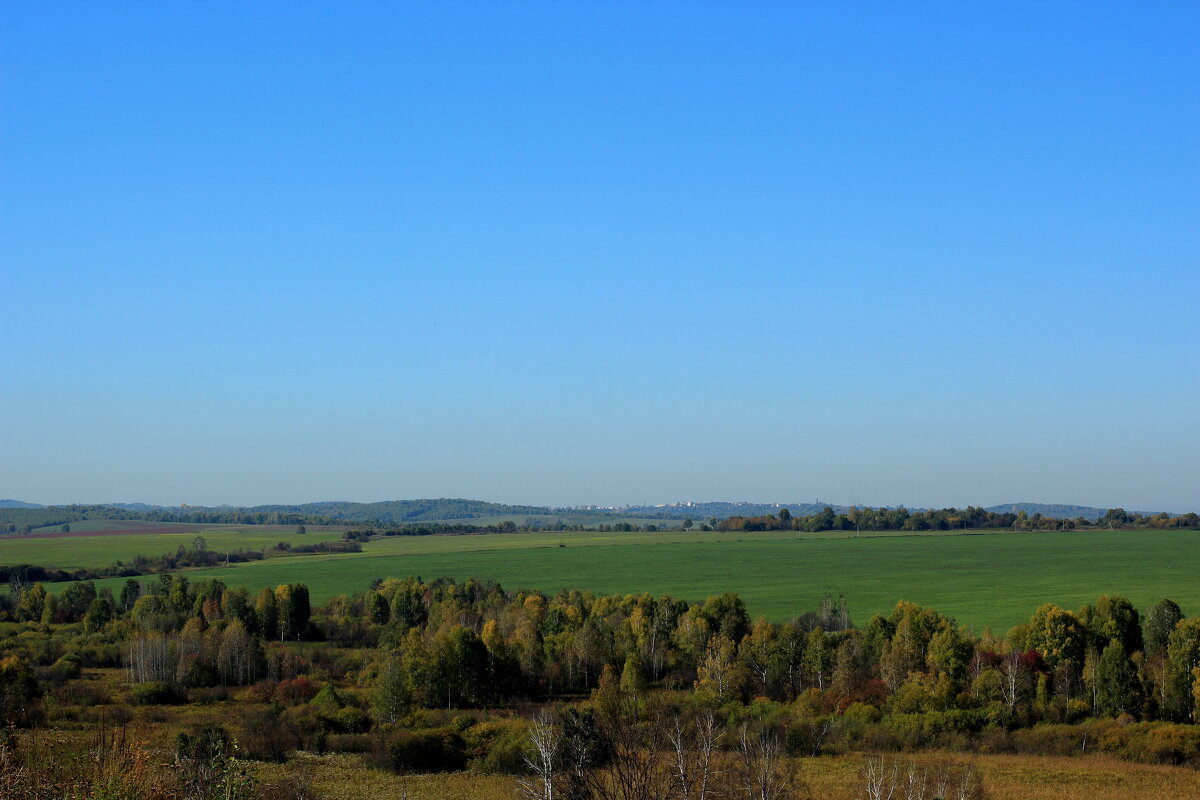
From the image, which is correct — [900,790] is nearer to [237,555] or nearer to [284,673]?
[284,673]

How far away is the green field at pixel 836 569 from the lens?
352ft

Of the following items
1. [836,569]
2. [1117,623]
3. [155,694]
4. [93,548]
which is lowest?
[155,694]

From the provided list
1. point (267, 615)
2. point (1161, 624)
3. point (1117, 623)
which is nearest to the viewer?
point (1117, 623)

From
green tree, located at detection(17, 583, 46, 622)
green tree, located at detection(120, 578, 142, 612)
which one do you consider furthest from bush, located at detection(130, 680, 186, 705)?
green tree, located at detection(120, 578, 142, 612)

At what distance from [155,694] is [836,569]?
317ft

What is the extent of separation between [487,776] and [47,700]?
28116mm

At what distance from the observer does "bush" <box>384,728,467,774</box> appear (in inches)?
1929

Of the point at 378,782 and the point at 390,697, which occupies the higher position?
the point at 390,697

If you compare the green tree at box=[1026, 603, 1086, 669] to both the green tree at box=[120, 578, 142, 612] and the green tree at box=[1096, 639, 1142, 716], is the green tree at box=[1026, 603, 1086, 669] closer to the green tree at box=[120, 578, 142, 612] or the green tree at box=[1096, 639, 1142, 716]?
the green tree at box=[1096, 639, 1142, 716]

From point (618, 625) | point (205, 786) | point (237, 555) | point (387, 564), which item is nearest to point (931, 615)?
point (618, 625)

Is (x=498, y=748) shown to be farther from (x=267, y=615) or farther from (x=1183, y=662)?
(x=267, y=615)

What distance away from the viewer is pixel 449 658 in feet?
212

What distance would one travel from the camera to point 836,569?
141750 millimetres

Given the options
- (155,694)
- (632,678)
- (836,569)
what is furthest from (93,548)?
(632,678)
